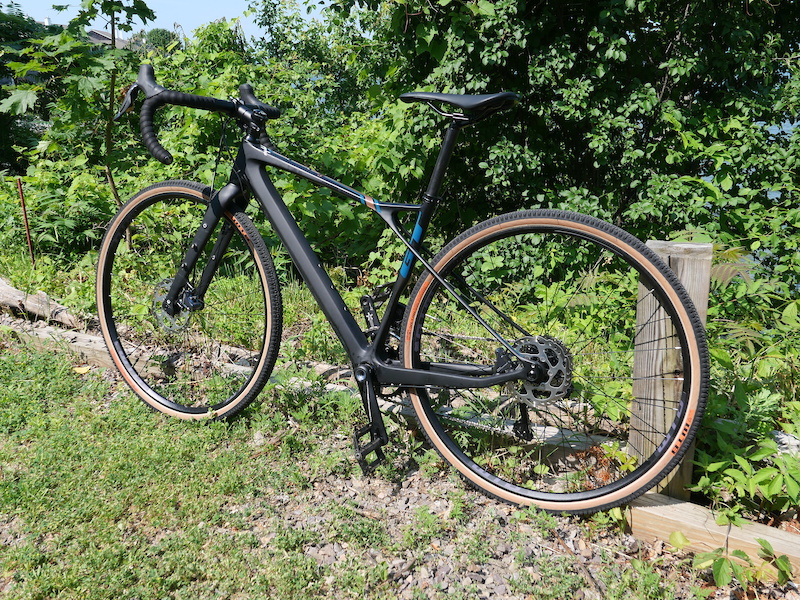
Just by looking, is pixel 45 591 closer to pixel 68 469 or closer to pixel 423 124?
pixel 68 469

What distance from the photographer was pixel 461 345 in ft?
9.64

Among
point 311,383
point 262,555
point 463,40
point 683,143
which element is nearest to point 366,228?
point 463,40

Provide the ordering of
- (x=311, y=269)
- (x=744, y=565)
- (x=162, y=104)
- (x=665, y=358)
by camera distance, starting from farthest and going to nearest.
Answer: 1. (x=311, y=269)
2. (x=162, y=104)
3. (x=665, y=358)
4. (x=744, y=565)

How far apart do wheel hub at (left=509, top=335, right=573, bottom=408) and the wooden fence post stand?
11.4 inches

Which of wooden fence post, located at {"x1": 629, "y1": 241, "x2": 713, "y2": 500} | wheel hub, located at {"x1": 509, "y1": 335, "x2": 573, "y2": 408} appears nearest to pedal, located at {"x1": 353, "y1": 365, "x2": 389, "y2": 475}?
wheel hub, located at {"x1": 509, "y1": 335, "x2": 573, "y2": 408}

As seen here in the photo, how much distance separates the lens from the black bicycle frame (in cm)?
230

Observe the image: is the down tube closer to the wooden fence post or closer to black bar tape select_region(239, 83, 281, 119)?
black bar tape select_region(239, 83, 281, 119)

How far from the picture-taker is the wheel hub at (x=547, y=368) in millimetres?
2193

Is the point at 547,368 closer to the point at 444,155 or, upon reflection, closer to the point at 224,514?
the point at 444,155

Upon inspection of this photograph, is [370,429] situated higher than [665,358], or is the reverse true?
[665,358]

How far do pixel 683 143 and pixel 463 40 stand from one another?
5.35 ft

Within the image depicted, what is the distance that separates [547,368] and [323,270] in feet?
3.41

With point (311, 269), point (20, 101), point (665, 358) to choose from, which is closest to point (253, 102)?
point (311, 269)

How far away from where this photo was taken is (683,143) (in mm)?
4020
